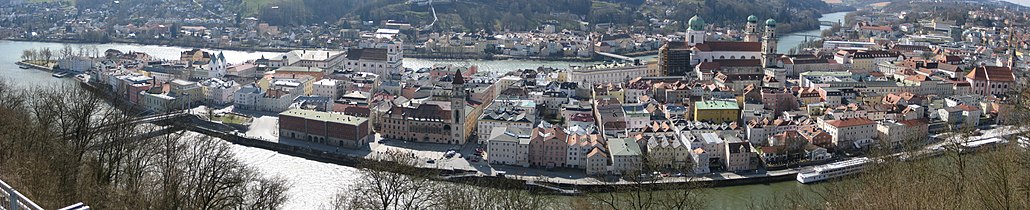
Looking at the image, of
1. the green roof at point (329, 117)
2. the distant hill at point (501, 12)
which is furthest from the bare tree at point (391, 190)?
the distant hill at point (501, 12)

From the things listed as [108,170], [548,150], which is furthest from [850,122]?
[108,170]

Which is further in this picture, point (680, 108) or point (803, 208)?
point (680, 108)

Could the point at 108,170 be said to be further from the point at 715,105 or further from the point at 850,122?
the point at 850,122

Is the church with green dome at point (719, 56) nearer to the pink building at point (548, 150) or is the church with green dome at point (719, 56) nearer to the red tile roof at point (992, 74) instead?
the red tile roof at point (992, 74)

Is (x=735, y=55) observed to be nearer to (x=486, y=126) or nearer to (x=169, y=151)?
(x=486, y=126)

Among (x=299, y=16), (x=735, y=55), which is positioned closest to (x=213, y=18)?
(x=299, y=16)

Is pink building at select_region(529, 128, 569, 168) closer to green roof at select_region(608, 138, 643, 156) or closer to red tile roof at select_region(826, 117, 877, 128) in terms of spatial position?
green roof at select_region(608, 138, 643, 156)

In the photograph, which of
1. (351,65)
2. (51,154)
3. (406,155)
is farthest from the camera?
(351,65)
